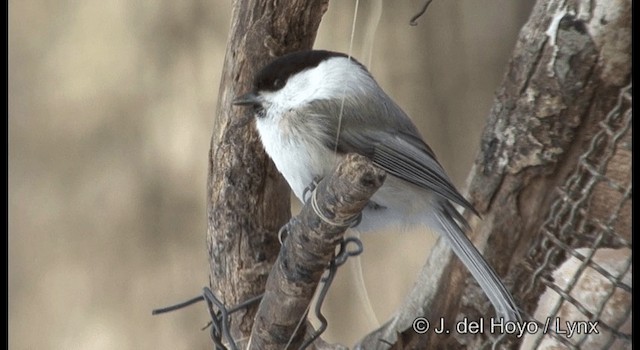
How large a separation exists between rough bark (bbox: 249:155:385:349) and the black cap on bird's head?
0.82ft

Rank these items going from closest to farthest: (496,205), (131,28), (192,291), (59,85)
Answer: (496,205) → (131,28) → (192,291) → (59,85)

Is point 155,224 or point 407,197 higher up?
point 407,197

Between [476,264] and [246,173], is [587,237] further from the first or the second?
[246,173]

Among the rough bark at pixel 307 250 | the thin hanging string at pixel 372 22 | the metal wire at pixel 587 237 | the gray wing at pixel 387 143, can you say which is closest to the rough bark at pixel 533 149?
the metal wire at pixel 587 237

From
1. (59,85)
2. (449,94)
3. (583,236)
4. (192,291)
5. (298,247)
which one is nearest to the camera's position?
(298,247)

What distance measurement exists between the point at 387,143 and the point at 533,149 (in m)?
0.22

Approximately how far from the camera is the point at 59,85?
5.93ft

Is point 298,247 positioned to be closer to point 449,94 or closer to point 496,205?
point 496,205

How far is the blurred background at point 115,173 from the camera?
1.49m

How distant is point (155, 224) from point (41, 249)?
0.92ft

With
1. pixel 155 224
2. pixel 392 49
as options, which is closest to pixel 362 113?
pixel 392 49

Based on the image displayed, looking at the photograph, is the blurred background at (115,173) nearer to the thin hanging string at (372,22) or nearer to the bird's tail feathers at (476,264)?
the bird's tail feathers at (476,264)

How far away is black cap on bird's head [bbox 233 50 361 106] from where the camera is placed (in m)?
1.06

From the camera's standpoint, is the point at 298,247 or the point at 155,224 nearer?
the point at 298,247
